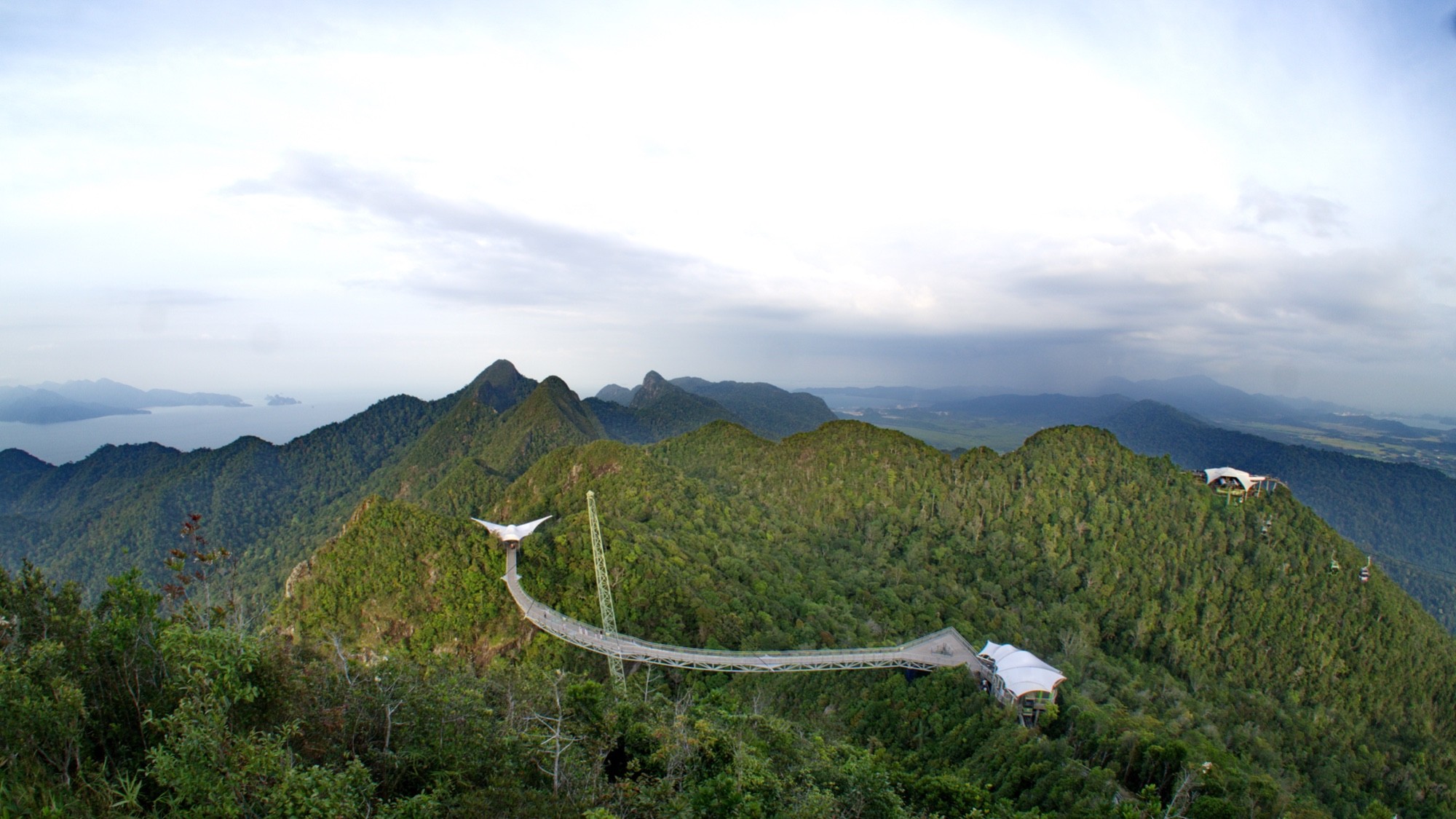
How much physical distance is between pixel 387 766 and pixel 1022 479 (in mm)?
63492

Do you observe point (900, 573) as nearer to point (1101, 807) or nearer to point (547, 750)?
point (1101, 807)

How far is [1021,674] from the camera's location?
96.8 feet

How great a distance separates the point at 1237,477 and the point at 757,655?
53.6m

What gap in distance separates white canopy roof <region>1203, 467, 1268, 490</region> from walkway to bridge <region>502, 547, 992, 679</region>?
40763mm

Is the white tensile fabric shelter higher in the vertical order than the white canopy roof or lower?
lower

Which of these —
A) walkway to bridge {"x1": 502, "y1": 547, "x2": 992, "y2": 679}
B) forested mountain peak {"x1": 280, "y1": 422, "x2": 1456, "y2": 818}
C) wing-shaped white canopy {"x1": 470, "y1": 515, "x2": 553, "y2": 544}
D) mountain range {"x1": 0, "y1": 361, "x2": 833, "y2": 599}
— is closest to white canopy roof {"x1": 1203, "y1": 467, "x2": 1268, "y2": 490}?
forested mountain peak {"x1": 280, "y1": 422, "x2": 1456, "y2": 818}

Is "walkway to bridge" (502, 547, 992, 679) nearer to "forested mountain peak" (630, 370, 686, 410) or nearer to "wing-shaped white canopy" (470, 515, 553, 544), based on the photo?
"wing-shaped white canopy" (470, 515, 553, 544)

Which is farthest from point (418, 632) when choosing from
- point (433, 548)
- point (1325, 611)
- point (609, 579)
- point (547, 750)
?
point (1325, 611)

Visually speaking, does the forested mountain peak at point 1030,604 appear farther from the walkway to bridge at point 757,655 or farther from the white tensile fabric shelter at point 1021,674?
the white tensile fabric shelter at point 1021,674

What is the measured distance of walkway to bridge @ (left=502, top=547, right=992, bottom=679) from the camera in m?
32.9

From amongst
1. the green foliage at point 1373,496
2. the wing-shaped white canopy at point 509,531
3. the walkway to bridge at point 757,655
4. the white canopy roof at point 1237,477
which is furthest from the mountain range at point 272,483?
the green foliage at point 1373,496

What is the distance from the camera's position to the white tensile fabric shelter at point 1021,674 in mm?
28422

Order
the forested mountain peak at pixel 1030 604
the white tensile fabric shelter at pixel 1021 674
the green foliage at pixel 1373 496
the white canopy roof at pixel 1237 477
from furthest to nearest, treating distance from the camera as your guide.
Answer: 1. the green foliage at pixel 1373 496
2. the white canopy roof at pixel 1237 477
3. the forested mountain peak at pixel 1030 604
4. the white tensile fabric shelter at pixel 1021 674

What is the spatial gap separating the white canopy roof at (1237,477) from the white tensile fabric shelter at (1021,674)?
3974 cm
